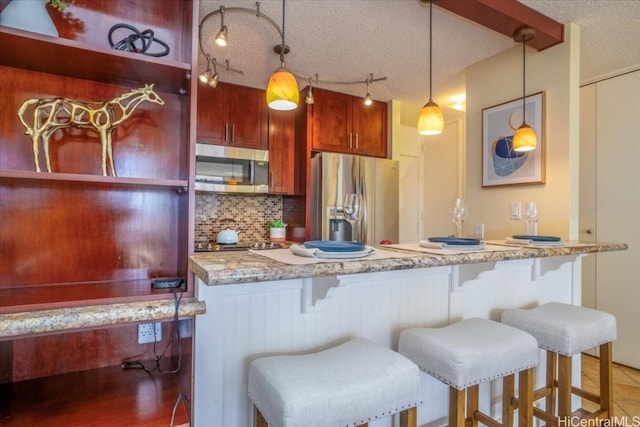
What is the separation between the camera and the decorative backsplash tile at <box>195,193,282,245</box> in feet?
11.1

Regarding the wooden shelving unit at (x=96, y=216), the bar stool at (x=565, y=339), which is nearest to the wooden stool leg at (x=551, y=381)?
the bar stool at (x=565, y=339)

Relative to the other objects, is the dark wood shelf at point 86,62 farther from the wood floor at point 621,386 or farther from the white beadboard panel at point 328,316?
the wood floor at point 621,386

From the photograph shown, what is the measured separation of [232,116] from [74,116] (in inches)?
90.9

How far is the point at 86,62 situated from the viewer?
1.09 meters

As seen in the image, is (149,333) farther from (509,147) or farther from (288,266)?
(509,147)

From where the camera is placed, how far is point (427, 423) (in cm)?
167

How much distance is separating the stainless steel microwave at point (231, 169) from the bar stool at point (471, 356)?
233cm

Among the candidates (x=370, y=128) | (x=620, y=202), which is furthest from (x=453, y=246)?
(x=370, y=128)

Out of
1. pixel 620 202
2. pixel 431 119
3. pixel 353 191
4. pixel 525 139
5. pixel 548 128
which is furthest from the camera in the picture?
pixel 353 191

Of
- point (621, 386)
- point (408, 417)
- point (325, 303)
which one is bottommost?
point (621, 386)

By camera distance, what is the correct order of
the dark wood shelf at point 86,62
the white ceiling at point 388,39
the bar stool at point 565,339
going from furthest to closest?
the white ceiling at point 388,39 < the bar stool at point 565,339 < the dark wood shelf at point 86,62

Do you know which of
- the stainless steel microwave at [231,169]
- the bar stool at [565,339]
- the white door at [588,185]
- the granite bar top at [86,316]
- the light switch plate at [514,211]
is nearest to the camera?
the granite bar top at [86,316]

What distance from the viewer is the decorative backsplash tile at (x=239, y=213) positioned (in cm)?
339

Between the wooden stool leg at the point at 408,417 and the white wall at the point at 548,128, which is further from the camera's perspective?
the white wall at the point at 548,128
